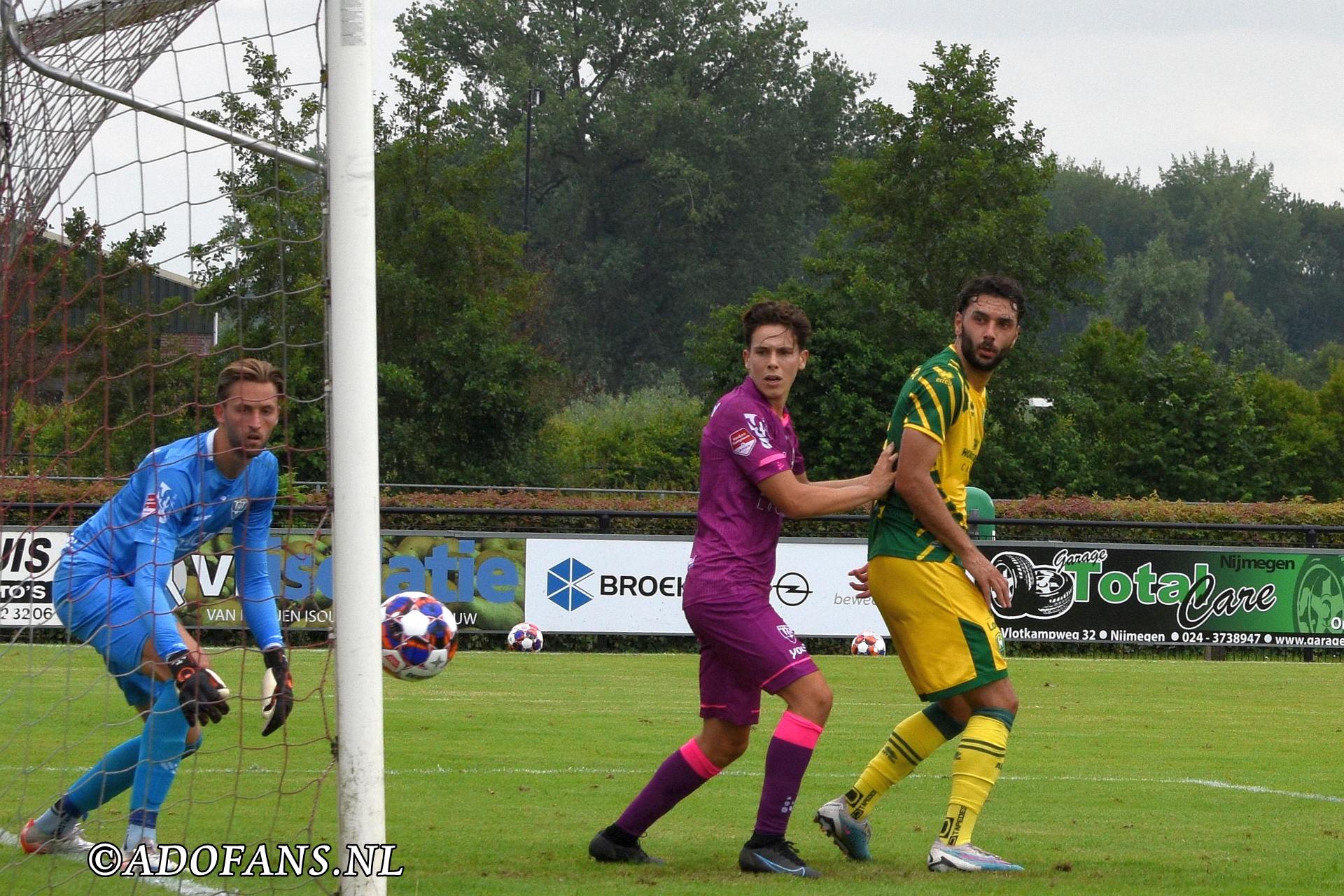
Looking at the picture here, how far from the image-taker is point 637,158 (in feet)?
217

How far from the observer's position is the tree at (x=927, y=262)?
35.7 m

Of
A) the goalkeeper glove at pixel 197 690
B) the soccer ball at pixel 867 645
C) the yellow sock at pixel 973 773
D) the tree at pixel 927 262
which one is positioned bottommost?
the soccer ball at pixel 867 645

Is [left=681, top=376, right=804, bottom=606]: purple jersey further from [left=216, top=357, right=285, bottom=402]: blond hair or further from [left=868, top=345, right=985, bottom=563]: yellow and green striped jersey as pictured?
[left=216, top=357, right=285, bottom=402]: blond hair

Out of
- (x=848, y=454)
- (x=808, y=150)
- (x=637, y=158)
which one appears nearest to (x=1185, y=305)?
(x=808, y=150)

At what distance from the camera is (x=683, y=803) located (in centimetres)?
762

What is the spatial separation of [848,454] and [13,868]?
30176 mm

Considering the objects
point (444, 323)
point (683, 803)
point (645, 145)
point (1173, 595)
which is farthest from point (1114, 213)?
point (683, 803)

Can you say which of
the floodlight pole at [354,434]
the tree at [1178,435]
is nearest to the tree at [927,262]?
the tree at [1178,435]

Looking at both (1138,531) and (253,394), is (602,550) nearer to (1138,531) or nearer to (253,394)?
(1138,531)

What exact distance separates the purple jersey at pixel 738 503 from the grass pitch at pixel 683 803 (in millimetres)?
1049

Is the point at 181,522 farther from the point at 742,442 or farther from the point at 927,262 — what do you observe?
the point at 927,262

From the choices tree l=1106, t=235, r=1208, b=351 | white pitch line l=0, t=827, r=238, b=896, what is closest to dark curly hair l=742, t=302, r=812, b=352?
white pitch line l=0, t=827, r=238, b=896

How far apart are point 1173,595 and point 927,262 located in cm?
1971

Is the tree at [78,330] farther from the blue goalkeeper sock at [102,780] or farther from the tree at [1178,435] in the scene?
the tree at [1178,435]
